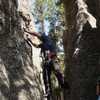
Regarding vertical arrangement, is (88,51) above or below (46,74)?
above

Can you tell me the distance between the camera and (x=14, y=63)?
1045 cm

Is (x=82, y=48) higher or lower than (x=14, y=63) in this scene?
higher

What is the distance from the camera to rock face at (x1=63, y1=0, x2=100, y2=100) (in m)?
16.1

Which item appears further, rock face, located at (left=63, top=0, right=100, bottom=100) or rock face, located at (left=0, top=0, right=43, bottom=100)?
rock face, located at (left=63, top=0, right=100, bottom=100)

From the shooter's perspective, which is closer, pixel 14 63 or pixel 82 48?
pixel 14 63

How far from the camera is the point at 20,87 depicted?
392 inches

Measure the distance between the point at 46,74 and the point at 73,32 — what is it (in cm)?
792

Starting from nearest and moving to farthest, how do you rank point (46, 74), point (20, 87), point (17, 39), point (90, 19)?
point (20, 87), point (17, 39), point (46, 74), point (90, 19)

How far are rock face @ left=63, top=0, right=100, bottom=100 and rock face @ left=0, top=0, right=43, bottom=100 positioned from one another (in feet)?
16.5

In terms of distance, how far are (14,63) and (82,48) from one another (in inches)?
323

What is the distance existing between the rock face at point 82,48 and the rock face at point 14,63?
503cm

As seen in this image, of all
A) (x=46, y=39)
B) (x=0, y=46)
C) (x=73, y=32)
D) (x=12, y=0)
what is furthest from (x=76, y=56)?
(x=0, y=46)

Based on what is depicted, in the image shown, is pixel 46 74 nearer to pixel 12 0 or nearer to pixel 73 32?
pixel 12 0

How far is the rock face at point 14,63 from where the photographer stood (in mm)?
9648
